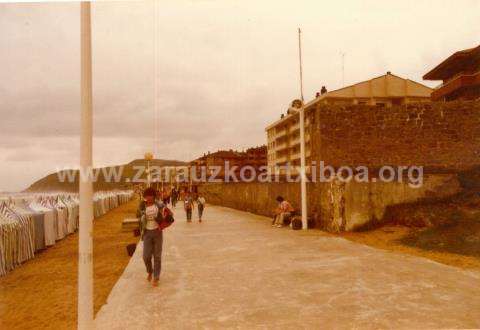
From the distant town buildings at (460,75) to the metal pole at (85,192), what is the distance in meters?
33.6

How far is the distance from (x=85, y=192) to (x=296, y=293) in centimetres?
342

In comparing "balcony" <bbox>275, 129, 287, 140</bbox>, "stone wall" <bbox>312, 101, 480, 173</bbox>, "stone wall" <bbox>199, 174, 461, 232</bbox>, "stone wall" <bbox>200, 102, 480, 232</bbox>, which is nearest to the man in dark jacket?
"stone wall" <bbox>199, 174, 461, 232</bbox>

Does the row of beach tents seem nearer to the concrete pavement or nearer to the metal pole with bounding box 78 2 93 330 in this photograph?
the concrete pavement

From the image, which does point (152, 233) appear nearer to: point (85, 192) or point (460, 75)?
point (85, 192)

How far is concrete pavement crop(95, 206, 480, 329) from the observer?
5441mm

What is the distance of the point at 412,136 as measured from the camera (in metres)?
18.3

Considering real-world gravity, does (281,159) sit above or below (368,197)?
above

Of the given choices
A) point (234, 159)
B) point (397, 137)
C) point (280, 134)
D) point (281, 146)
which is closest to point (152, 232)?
point (397, 137)

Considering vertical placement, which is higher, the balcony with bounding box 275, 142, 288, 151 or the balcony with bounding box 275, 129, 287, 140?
the balcony with bounding box 275, 129, 287, 140

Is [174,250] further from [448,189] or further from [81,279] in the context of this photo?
[448,189]

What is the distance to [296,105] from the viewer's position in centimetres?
1756

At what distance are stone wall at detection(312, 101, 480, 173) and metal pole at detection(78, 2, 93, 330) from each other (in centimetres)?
1346

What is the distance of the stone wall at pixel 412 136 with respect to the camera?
17922mm

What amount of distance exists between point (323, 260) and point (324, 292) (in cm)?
303
